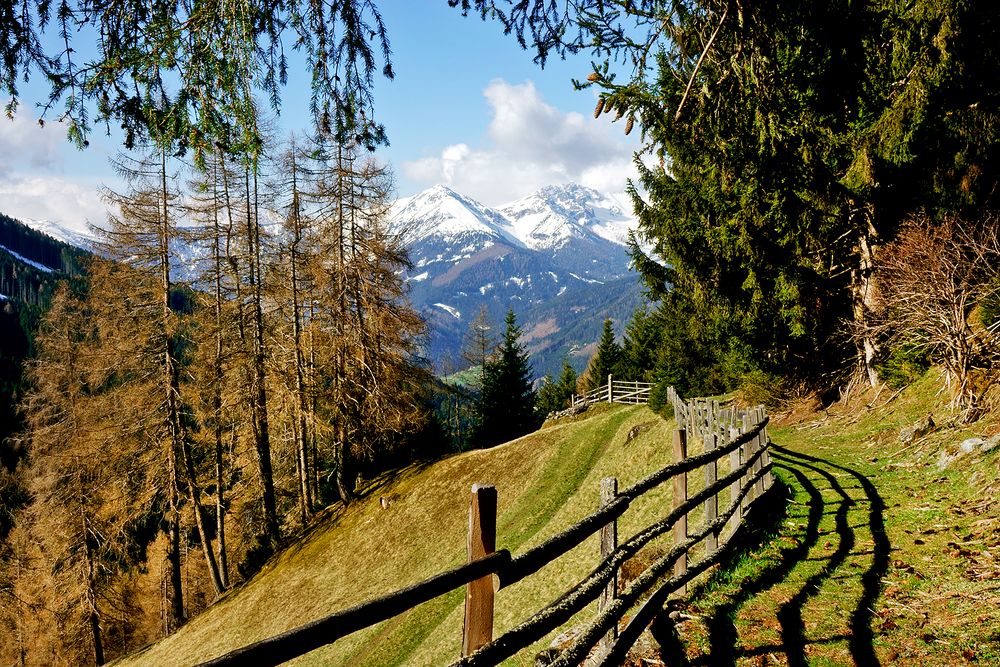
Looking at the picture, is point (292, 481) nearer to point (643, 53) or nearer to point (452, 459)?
point (452, 459)

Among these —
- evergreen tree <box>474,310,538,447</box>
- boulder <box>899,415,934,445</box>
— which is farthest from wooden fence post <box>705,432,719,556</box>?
evergreen tree <box>474,310,538,447</box>

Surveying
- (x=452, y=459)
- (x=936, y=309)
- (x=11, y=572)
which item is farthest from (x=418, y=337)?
(x=11, y=572)

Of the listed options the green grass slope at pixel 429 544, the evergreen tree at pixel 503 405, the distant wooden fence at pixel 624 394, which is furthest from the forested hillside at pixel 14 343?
the distant wooden fence at pixel 624 394

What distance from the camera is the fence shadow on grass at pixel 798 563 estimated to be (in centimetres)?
481

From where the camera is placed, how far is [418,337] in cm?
2514

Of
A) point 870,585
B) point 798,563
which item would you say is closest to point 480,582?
point 870,585

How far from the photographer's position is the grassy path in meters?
4.71

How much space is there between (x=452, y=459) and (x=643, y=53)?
69.1ft

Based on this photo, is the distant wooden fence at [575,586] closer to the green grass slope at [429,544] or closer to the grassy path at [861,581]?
the grassy path at [861,581]

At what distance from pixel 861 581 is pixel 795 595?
2.72 ft

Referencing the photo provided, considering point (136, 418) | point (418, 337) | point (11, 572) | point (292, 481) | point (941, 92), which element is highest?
point (941, 92)

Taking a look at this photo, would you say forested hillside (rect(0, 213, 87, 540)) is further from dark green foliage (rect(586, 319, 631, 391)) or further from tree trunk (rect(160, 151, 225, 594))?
dark green foliage (rect(586, 319, 631, 391))

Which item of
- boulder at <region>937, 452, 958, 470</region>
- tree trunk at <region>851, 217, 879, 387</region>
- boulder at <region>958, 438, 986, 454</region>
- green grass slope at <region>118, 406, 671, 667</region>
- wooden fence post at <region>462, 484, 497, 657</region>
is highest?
tree trunk at <region>851, 217, 879, 387</region>

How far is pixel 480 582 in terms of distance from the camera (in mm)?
3730
